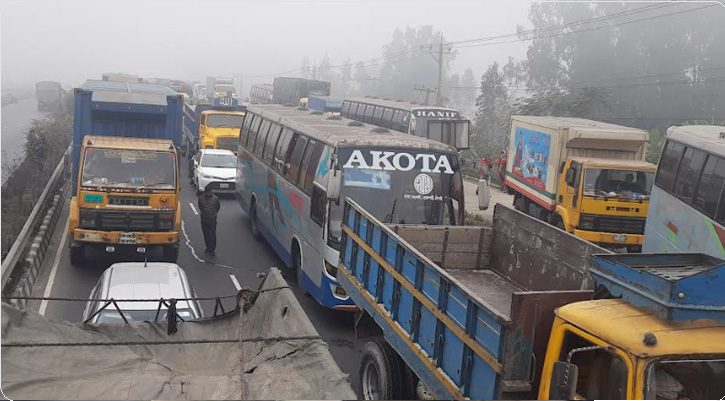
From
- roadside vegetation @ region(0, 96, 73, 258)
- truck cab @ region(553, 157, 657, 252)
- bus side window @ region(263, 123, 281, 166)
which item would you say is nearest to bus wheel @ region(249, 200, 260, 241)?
bus side window @ region(263, 123, 281, 166)

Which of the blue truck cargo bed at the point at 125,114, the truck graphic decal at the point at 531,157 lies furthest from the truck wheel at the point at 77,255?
the truck graphic decal at the point at 531,157

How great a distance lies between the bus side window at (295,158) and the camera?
13.4 metres

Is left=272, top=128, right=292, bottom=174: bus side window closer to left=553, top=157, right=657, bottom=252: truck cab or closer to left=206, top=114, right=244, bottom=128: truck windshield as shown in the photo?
left=553, top=157, right=657, bottom=252: truck cab

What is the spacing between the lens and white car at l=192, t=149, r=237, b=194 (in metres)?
22.4

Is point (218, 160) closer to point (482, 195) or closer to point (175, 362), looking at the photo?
point (482, 195)

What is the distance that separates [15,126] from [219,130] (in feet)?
106

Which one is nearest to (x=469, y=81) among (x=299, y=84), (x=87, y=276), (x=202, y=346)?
(x=299, y=84)

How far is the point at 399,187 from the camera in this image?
11.3 meters

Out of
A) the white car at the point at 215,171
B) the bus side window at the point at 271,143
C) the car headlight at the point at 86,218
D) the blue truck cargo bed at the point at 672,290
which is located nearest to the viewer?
the blue truck cargo bed at the point at 672,290

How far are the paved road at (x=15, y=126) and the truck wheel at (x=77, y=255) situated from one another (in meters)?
12.9

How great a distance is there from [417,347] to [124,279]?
437cm

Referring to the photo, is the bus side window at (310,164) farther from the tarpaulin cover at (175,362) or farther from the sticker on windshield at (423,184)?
the tarpaulin cover at (175,362)

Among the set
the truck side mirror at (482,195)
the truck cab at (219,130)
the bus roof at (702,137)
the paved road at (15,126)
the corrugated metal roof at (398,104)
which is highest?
the bus roof at (702,137)

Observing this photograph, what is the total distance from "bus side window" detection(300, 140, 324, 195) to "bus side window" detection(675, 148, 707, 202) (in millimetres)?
5750
